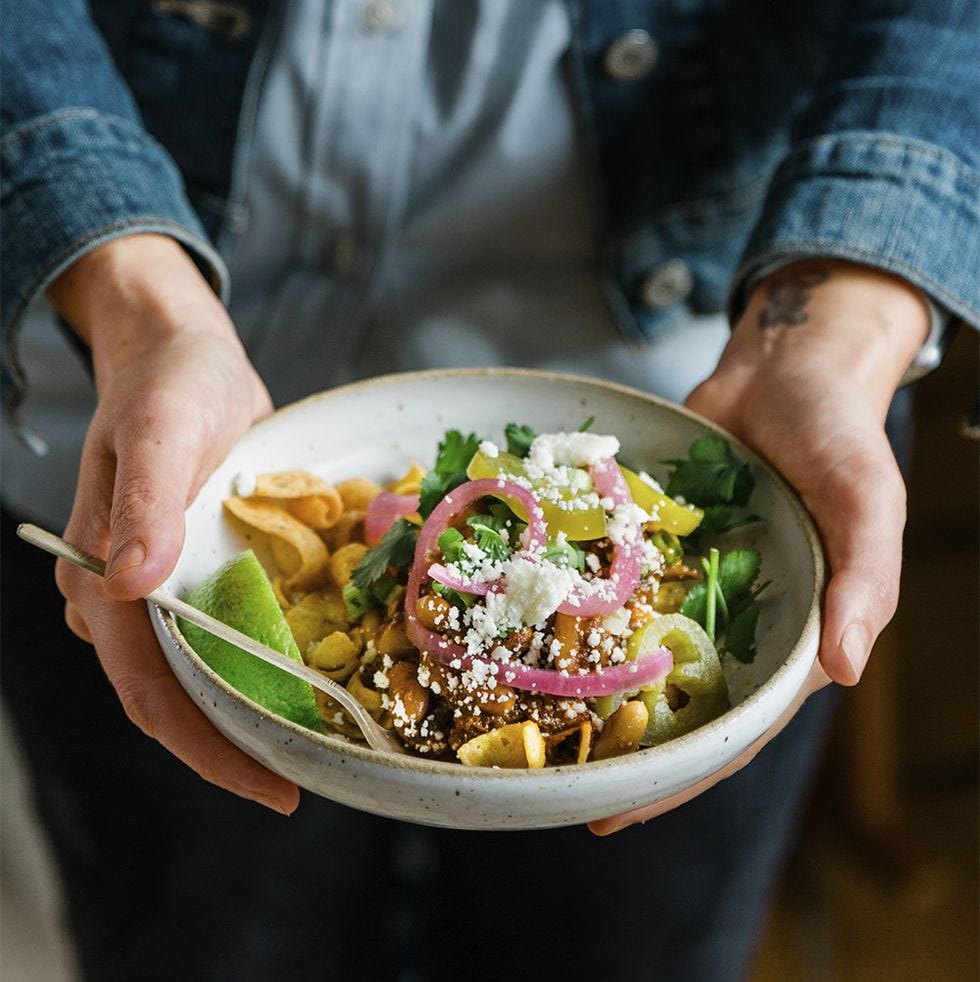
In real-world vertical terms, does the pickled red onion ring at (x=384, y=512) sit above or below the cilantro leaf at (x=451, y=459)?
below

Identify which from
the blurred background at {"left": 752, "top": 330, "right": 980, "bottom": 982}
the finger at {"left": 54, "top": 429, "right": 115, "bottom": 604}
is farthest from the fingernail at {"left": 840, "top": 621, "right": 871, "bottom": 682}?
the blurred background at {"left": 752, "top": 330, "right": 980, "bottom": 982}

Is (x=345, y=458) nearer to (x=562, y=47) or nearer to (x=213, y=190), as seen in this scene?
(x=213, y=190)

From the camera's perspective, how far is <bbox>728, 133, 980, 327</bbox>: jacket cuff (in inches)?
44.8

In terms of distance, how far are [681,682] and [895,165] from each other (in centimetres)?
59

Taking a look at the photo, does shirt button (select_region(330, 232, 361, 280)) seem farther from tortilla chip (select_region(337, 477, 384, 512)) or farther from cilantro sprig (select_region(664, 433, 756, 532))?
cilantro sprig (select_region(664, 433, 756, 532))

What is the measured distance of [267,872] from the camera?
5.46 feet

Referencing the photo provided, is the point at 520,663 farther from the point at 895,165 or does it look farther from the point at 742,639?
the point at 895,165

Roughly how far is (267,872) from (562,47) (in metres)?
1.13

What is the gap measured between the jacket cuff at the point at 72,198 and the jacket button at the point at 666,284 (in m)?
0.45

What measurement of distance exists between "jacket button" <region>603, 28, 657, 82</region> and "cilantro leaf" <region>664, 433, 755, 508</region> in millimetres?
437

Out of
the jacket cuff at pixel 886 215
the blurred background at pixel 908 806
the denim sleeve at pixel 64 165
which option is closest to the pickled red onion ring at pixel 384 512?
the denim sleeve at pixel 64 165

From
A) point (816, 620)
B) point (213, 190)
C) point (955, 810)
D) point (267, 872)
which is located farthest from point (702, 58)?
point (955, 810)

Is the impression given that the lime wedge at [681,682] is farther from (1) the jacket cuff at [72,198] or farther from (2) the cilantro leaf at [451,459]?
(1) the jacket cuff at [72,198]

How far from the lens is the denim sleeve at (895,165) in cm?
114
